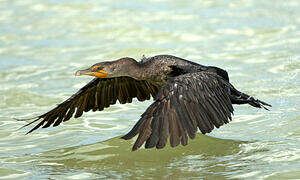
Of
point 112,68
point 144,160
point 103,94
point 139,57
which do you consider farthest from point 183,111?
point 139,57

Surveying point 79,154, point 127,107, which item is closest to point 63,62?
point 127,107

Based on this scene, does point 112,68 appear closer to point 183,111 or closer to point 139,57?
point 183,111

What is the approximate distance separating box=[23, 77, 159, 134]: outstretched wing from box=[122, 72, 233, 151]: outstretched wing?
2051mm

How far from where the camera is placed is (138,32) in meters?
16.9

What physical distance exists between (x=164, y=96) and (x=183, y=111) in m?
0.31

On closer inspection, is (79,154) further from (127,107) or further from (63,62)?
(63,62)

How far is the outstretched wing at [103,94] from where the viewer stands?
32.4ft

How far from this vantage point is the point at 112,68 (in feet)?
30.7

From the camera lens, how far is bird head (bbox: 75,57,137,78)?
9250 millimetres

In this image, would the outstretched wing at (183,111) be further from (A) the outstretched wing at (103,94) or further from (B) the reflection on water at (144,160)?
(A) the outstretched wing at (103,94)

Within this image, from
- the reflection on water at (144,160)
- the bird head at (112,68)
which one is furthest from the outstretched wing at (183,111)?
the bird head at (112,68)

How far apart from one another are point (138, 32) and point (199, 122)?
946 centimetres

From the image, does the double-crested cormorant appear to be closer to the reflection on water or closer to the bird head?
the bird head

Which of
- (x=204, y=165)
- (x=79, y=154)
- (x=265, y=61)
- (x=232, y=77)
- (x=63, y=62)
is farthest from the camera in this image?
(x=63, y=62)
